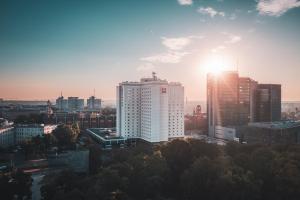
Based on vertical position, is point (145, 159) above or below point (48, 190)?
above

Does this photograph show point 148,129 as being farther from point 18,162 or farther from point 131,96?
point 18,162

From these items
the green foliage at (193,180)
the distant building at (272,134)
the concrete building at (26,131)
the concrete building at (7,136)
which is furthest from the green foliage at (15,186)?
the distant building at (272,134)

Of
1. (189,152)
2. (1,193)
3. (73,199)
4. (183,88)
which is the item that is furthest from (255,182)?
(183,88)

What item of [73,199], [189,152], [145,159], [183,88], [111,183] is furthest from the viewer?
[183,88]

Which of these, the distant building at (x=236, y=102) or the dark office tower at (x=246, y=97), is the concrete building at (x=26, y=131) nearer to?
A: the distant building at (x=236, y=102)

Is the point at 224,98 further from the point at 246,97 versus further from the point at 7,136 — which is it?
the point at 7,136

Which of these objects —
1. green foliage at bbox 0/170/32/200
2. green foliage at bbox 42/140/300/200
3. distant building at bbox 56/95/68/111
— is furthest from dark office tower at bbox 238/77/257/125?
distant building at bbox 56/95/68/111
